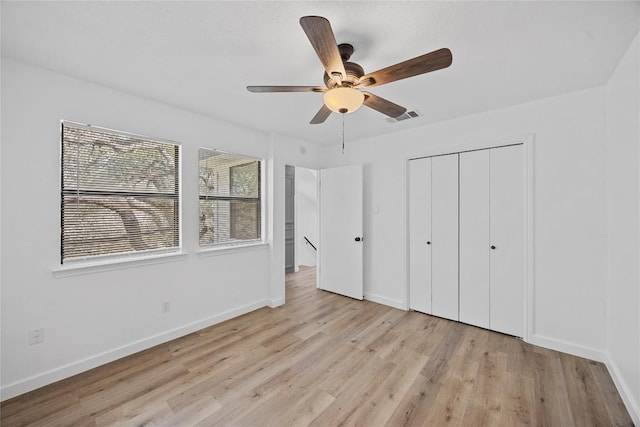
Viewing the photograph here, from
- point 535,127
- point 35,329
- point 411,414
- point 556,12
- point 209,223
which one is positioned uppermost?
point 556,12

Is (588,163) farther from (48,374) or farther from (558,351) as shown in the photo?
(48,374)

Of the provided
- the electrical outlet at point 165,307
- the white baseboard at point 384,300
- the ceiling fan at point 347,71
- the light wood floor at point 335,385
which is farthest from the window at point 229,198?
the white baseboard at point 384,300

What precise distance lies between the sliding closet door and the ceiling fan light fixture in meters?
2.08

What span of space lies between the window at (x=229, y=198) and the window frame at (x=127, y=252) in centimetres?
25


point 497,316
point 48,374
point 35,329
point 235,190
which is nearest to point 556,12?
point 497,316

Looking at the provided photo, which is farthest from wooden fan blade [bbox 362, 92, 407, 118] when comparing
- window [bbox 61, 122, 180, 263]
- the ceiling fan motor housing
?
window [bbox 61, 122, 180, 263]

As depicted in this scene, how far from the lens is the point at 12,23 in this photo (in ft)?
5.16

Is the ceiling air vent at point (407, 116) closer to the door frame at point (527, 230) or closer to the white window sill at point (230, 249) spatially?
the door frame at point (527, 230)

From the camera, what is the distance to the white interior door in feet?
13.2

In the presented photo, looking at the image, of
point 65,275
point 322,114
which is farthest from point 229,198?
point 322,114

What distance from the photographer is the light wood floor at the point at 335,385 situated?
1773 millimetres

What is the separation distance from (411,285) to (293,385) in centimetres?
215

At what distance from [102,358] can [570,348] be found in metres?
4.28

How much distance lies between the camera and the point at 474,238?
3.11 metres
